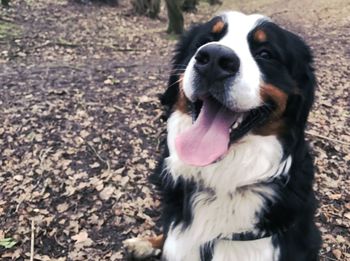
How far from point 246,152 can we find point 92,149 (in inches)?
102

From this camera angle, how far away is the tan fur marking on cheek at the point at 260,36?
8.80ft

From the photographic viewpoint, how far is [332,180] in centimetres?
466

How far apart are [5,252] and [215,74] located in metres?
2.44

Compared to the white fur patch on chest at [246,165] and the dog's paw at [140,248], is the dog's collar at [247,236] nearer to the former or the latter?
the white fur patch on chest at [246,165]

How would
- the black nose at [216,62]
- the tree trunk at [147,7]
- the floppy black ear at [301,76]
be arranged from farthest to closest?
the tree trunk at [147,7], the floppy black ear at [301,76], the black nose at [216,62]

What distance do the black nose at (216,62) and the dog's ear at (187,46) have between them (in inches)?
17.0

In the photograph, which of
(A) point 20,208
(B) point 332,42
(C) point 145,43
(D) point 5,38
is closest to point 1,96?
(A) point 20,208

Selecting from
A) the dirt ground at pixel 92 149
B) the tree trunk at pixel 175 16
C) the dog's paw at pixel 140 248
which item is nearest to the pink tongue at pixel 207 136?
the dog's paw at pixel 140 248

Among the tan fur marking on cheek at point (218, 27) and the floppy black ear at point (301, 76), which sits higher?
the tan fur marking on cheek at point (218, 27)

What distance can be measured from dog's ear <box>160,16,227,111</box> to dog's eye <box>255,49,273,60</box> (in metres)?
0.25

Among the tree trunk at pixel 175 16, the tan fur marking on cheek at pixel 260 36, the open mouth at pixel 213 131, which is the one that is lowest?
the tree trunk at pixel 175 16

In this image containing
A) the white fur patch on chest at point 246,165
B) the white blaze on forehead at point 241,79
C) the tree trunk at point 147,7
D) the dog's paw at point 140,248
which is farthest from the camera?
the tree trunk at point 147,7

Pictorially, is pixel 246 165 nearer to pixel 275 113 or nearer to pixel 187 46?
pixel 275 113

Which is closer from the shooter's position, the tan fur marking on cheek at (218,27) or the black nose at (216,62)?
the black nose at (216,62)
